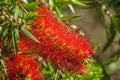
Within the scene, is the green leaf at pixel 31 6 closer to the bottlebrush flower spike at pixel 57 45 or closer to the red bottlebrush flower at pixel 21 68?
the bottlebrush flower spike at pixel 57 45

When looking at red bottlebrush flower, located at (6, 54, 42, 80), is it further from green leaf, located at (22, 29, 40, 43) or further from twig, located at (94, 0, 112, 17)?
twig, located at (94, 0, 112, 17)

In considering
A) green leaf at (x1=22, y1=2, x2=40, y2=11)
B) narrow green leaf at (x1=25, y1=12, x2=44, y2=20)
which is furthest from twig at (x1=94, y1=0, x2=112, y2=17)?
narrow green leaf at (x1=25, y1=12, x2=44, y2=20)

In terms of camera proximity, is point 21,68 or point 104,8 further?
point 104,8

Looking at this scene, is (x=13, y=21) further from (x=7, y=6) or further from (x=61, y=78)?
(x=61, y=78)

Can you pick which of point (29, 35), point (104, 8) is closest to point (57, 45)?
point (29, 35)

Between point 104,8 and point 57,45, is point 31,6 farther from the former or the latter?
point 104,8

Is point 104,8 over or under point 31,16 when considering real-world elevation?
under
